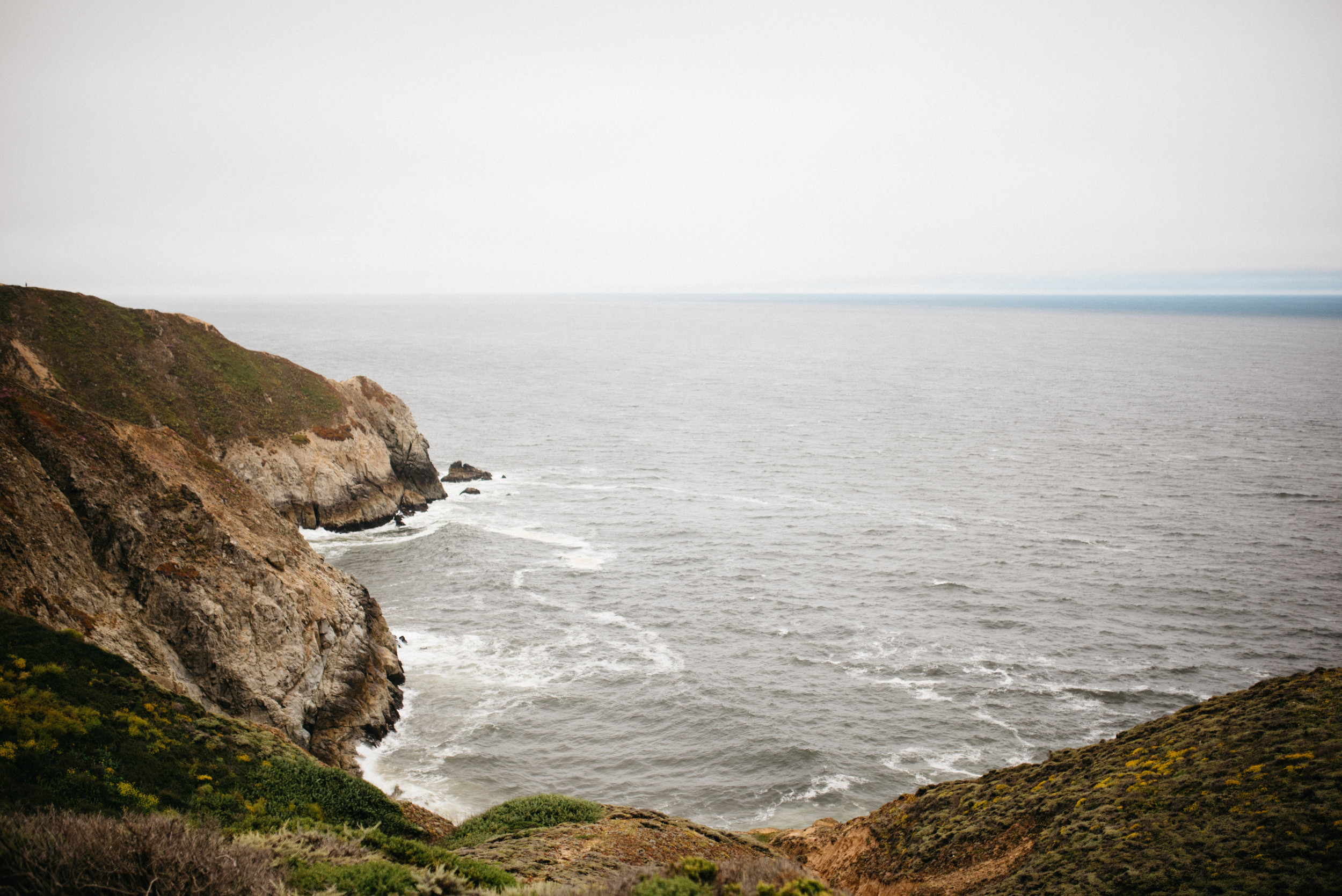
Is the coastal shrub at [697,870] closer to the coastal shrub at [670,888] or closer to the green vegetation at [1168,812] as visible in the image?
the coastal shrub at [670,888]

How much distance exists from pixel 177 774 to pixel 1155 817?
2622cm

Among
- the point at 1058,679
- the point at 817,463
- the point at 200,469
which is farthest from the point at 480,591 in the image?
the point at 817,463

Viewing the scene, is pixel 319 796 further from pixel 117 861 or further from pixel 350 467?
pixel 350 467

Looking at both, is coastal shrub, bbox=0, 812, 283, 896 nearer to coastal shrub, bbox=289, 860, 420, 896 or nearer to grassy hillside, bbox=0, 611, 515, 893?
grassy hillside, bbox=0, 611, 515, 893

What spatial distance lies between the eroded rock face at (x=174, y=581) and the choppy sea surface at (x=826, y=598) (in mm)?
4444

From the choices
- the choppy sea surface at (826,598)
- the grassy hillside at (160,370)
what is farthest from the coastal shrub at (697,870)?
the grassy hillside at (160,370)

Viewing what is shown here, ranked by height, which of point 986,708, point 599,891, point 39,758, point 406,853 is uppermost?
point 39,758

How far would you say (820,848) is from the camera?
77.2 feet

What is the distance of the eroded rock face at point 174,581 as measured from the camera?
89.8 feet

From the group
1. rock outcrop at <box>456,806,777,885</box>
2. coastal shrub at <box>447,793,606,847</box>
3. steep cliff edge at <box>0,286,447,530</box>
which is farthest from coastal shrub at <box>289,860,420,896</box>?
steep cliff edge at <box>0,286,447,530</box>

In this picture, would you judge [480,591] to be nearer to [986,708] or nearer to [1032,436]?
[986,708]

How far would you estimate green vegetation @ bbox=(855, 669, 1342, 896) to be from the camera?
47.5 ft

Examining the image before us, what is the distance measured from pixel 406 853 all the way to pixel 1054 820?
17.2 meters

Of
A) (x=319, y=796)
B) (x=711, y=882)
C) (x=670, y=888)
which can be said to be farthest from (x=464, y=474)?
(x=670, y=888)
